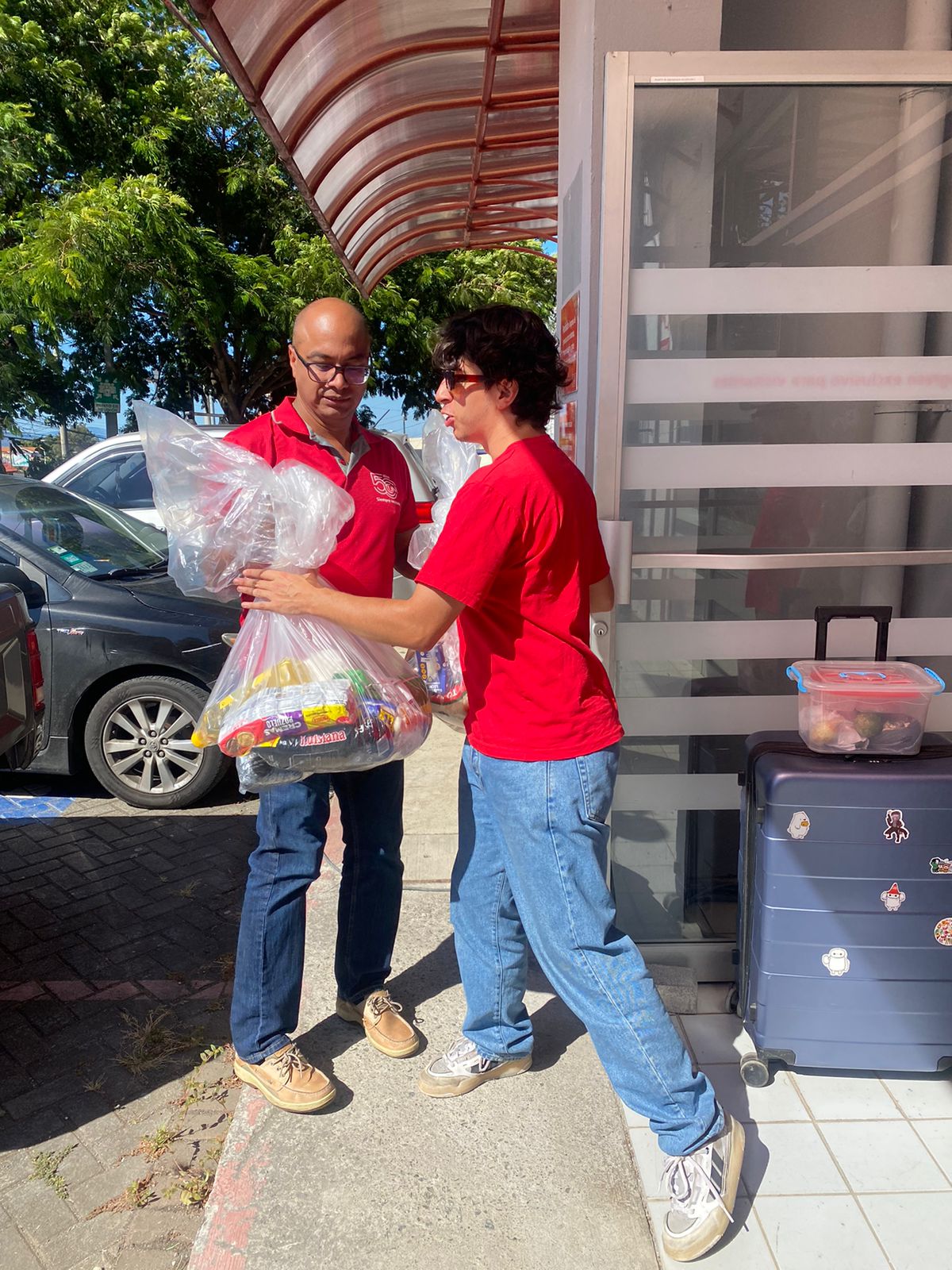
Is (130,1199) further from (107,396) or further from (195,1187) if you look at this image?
(107,396)

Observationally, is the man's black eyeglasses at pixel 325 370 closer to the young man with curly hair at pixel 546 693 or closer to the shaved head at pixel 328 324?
the shaved head at pixel 328 324

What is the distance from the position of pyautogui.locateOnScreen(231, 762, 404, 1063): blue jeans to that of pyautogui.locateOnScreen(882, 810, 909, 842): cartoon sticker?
50.8 inches

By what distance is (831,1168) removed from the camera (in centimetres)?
237

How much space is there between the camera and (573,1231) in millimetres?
2191

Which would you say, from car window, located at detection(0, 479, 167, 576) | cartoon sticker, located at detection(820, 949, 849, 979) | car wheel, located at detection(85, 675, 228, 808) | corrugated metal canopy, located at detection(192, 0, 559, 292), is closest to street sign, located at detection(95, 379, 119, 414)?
corrugated metal canopy, located at detection(192, 0, 559, 292)

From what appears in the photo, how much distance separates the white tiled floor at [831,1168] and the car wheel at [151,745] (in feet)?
9.57

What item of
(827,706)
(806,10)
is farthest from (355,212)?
(827,706)

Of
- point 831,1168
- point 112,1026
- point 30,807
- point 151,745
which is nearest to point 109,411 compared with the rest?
point 30,807

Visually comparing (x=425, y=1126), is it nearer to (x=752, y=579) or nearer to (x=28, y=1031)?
(x=28, y=1031)

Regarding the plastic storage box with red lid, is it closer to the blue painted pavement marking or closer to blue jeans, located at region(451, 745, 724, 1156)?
blue jeans, located at region(451, 745, 724, 1156)

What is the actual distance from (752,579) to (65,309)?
11.0m

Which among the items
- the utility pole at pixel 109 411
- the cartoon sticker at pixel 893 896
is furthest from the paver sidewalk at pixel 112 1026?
the utility pole at pixel 109 411

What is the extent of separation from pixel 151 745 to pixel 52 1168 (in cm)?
255

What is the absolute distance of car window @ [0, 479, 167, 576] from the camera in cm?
509
